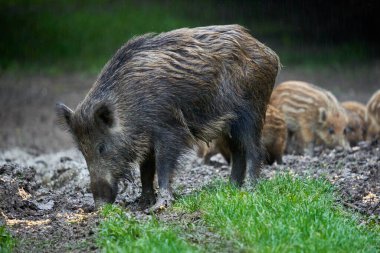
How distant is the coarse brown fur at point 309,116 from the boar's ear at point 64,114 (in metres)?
5.84

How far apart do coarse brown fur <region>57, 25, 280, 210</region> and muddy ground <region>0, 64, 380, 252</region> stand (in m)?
0.33

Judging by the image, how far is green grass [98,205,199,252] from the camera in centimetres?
594

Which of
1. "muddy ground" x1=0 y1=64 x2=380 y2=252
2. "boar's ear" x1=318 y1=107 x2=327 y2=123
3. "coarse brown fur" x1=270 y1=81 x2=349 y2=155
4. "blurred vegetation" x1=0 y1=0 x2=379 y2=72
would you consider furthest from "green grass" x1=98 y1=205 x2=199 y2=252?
"blurred vegetation" x1=0 y1=0 x2=379 y2=72

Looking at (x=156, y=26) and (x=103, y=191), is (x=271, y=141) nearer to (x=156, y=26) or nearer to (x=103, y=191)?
(x=103, y=191)

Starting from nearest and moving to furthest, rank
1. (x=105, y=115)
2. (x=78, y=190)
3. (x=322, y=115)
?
(x=105, y=115) → (x=78, y=190) → (x=322, y=115)

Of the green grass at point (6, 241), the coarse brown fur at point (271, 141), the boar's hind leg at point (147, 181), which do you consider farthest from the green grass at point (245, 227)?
the coarse brown fur at point (271, 141)

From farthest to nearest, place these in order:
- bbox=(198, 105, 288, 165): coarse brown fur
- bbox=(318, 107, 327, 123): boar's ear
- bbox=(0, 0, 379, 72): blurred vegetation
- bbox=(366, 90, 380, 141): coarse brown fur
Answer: bbox=(0, 0, 379, 72): blurred vegetation < bbox=(366, 90, 380, 141): coarse brown fur < bbox=(318, 107, 327, 123): boar's ear < bbox=(198, 105, 288, 165): coarse brown fur

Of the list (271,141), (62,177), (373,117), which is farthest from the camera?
(373,117)

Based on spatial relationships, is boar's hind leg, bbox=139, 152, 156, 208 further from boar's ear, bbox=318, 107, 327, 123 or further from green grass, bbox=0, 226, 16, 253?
boar's ear, bbox=318, 107, 327, 123

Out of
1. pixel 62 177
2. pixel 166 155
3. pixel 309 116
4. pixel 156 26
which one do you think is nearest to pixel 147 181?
pixel 166 155

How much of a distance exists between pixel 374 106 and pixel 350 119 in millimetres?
481

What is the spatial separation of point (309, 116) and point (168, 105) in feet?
20.2

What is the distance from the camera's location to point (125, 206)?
8.40 meters

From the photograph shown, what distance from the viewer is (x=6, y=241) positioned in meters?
6.60
